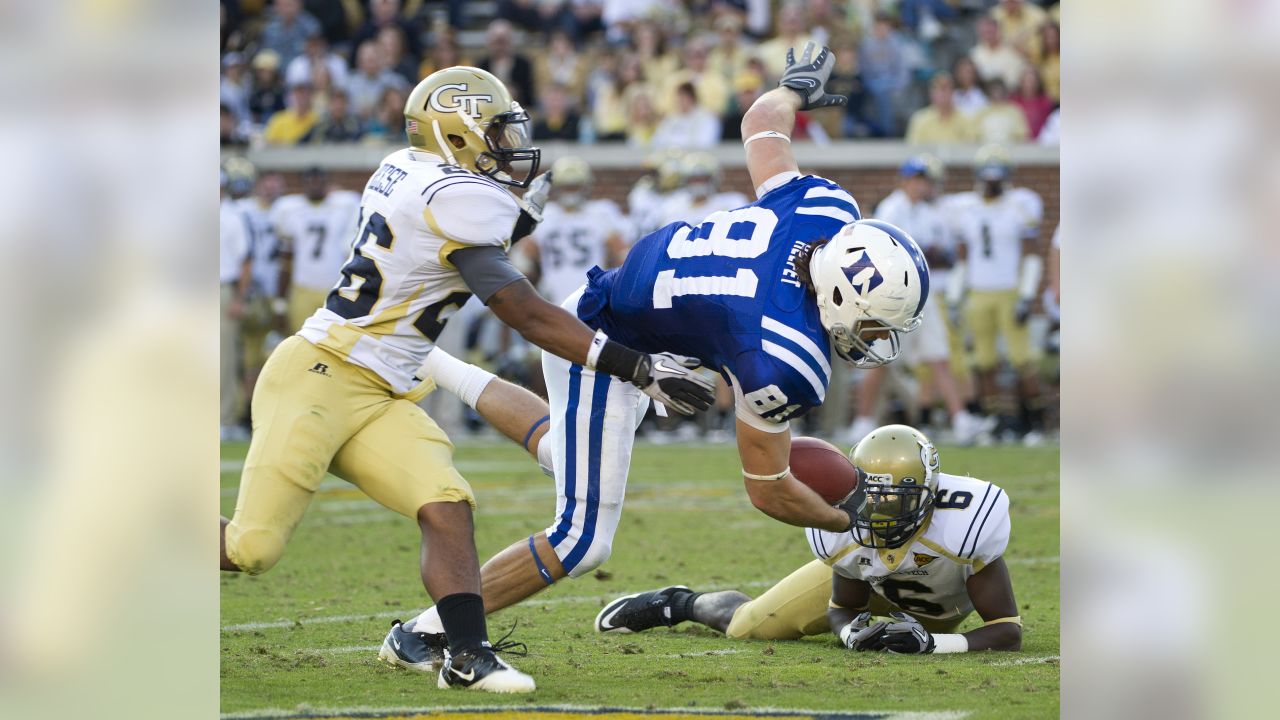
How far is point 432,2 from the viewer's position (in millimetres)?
16594

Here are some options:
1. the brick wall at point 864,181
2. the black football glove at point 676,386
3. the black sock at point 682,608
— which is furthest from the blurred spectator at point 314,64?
the black football glove at point 676,386

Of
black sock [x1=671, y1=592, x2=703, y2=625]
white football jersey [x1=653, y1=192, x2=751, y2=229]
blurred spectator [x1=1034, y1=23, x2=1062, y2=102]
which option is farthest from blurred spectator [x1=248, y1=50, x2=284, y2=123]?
black sock [x1=671, y1=592, x2=703, y2=625]

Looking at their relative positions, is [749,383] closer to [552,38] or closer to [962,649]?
[962,649]

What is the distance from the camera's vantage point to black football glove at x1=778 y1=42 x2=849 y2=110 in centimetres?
478

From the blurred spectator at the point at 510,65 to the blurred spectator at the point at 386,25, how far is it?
0.82 m

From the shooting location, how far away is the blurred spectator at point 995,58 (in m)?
14.4

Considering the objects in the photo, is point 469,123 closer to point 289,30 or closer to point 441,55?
point 441,55

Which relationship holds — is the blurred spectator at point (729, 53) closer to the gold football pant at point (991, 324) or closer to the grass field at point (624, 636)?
the gold football pant at point (991, 324)

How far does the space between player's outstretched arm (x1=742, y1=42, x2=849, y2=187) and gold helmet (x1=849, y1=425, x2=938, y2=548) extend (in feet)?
2.81

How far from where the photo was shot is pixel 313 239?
12.1m
